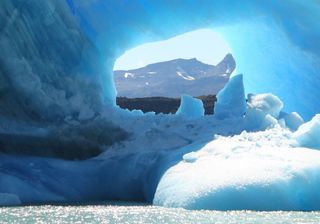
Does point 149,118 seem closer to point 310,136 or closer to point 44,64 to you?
point 44,64

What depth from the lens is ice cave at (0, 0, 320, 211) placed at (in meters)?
5.69

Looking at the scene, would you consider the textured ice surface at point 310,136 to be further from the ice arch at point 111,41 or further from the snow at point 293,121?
the ice arch at point 111,41

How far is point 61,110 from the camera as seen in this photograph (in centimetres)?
838

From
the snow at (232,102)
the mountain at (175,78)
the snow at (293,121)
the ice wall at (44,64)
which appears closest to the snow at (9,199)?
the ice wall at (44,64)

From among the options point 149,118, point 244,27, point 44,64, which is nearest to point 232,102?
point 149,118

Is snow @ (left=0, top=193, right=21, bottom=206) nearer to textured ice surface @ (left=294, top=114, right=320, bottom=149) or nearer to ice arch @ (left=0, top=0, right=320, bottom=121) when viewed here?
ice arch @ (left=0, top=0, right=320, bottom=121)

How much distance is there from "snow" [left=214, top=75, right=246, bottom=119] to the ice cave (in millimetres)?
19

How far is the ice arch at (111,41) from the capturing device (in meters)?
8.10

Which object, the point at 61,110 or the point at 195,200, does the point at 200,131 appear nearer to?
the point at 61,110

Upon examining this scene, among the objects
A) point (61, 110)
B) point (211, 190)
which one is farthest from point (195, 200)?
point (61, 110)

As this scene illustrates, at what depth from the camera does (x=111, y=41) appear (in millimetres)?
9891

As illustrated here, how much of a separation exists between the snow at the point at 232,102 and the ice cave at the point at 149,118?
2 centimetres

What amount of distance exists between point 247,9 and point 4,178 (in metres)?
5.10

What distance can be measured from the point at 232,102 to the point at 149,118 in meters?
1.49
